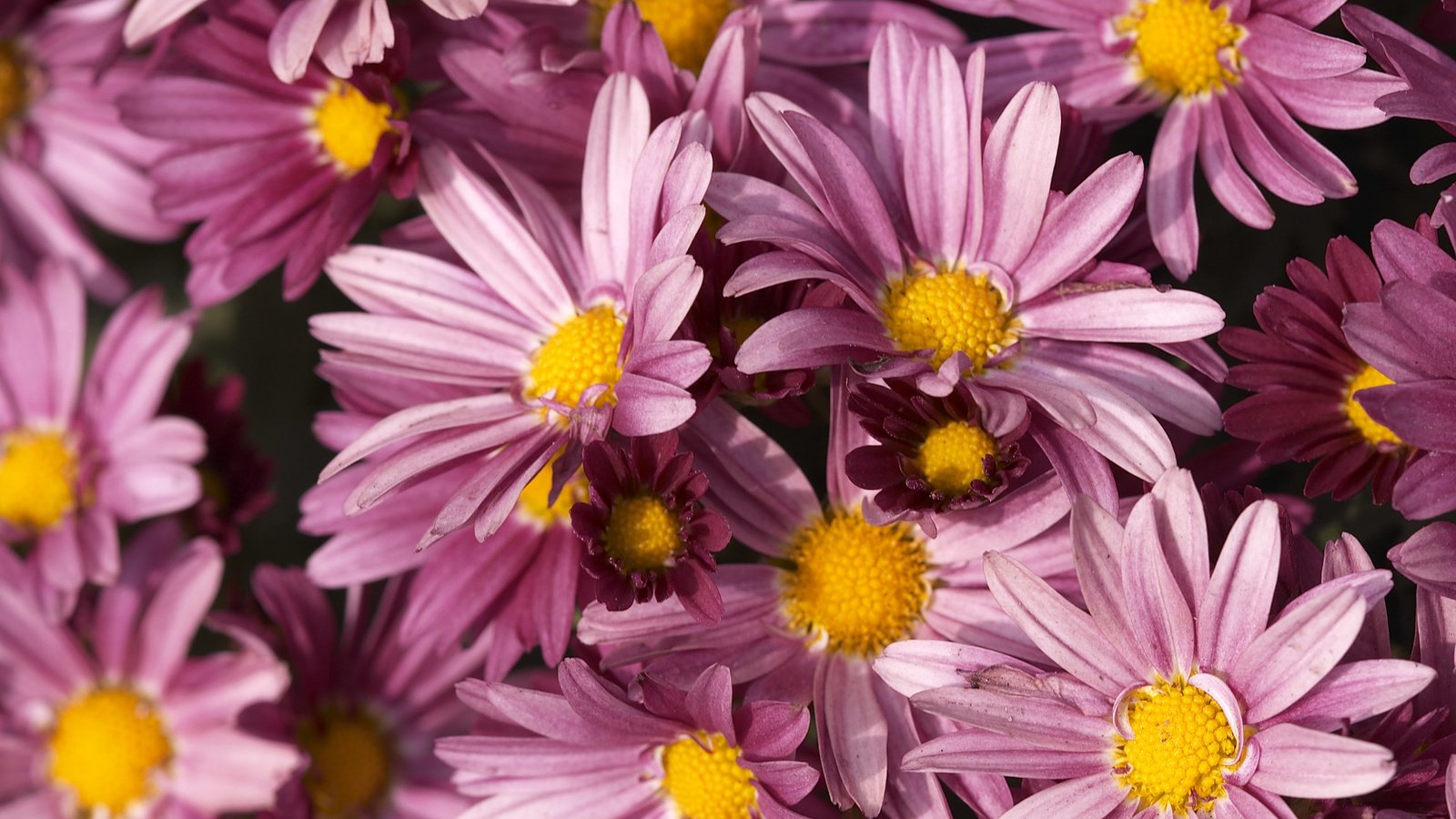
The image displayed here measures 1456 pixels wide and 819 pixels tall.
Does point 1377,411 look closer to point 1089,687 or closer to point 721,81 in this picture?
point 1089,687

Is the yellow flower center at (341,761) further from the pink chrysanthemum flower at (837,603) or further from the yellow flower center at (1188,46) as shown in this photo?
the yellow flower center at (1188,46)

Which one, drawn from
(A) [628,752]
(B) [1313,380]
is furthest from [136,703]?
(B) [1313,380]

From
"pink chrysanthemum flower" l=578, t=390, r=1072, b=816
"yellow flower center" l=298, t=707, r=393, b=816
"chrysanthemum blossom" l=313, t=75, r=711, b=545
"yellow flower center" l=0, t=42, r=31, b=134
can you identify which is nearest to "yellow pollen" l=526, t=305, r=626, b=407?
"chrysanthemum blossom" l=313, t=75, r=711, b=545

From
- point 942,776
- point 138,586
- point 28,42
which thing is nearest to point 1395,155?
point 942,776

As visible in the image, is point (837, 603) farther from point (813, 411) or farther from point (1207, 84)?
point (1207, 84)

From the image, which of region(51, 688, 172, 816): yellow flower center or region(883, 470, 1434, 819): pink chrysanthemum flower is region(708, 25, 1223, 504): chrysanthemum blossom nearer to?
region(883, 470, 1434, 819): pink chrysanthemum flower

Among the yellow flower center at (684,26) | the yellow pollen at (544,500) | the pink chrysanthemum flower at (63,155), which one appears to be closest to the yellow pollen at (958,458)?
the yellow pollen at (544,500)
